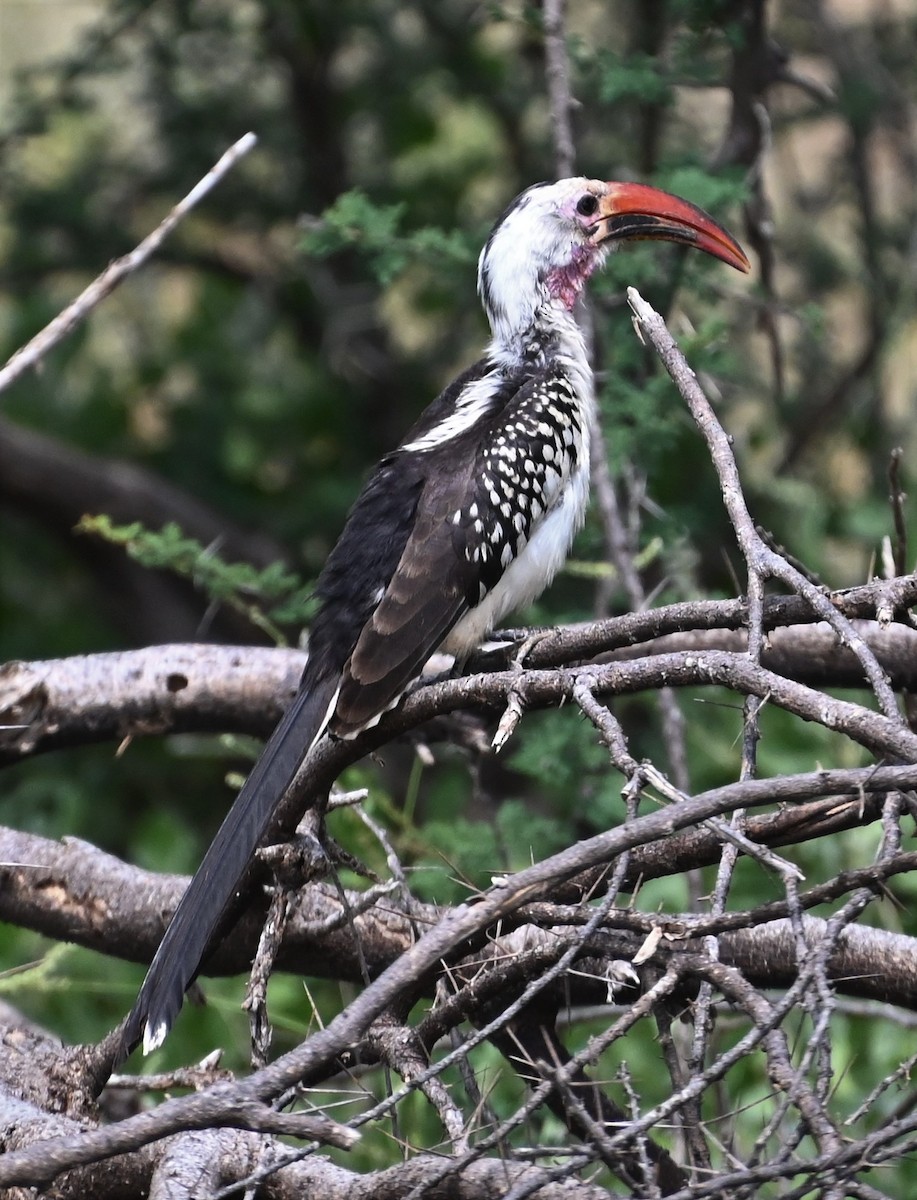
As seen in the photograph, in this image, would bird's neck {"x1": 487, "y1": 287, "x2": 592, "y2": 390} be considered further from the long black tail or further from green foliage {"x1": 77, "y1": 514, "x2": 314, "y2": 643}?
the long black tail

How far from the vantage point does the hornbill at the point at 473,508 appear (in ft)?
8.60

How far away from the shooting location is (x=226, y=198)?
5867 millimetres

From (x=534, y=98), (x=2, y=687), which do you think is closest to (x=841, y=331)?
(x=534, y=98)

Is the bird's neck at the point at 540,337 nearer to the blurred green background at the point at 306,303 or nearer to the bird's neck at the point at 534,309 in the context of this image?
the bird's neck at the point at 534,309

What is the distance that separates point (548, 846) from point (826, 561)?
201 centimetres

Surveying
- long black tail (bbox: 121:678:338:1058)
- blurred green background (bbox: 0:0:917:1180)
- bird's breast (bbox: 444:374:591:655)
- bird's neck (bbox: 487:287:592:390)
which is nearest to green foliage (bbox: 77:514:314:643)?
bird's breast (bbox: 444:374:591:655)

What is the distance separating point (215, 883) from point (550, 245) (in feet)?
6.51

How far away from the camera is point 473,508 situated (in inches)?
121

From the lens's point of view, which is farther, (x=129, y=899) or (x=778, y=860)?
(x=129, y=899)

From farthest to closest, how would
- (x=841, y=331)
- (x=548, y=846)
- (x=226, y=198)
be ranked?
(x=841, y=331), (x=226, y=198), (x=548, y=846)

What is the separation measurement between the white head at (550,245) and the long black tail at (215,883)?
1.35 meters

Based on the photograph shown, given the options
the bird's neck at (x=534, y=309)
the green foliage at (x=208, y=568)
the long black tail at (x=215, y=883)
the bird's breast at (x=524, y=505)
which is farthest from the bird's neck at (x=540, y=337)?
the long black tail at (x=215, y=883)

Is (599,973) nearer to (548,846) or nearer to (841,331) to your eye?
(548,846)

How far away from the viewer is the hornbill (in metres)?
2.62
